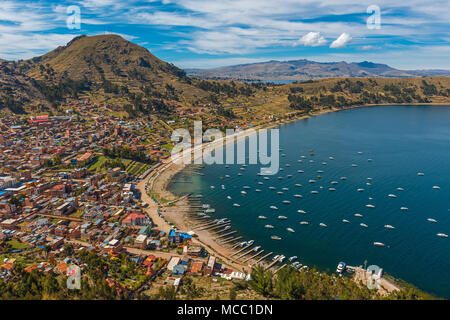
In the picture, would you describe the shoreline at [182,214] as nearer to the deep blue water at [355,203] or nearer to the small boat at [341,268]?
the deep blue water at [355,203]

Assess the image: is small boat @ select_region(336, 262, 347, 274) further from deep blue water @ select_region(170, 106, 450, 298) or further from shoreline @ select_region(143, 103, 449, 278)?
shoreline @ select_region(143, 103, 449, 278)

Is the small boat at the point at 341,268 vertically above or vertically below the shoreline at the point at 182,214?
below

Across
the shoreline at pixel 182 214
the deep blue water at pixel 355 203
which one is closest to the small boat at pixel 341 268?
the deep blue water at pixel 355 203

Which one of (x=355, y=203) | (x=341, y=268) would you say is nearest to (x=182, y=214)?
(x=341, y=268)

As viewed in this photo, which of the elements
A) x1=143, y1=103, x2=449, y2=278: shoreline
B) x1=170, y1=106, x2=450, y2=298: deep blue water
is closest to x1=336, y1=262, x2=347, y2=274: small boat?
x1=170, y1=106, x2=450, y2=298: deep blue water

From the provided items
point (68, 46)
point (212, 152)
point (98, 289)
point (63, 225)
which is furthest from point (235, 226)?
point (68, 46)

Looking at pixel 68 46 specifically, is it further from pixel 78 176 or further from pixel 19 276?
pixel 19 276

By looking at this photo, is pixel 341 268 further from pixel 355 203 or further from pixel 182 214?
pixel 182 214

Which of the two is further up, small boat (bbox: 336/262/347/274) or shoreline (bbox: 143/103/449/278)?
shoreline (bbox: 143/103/449/278)
